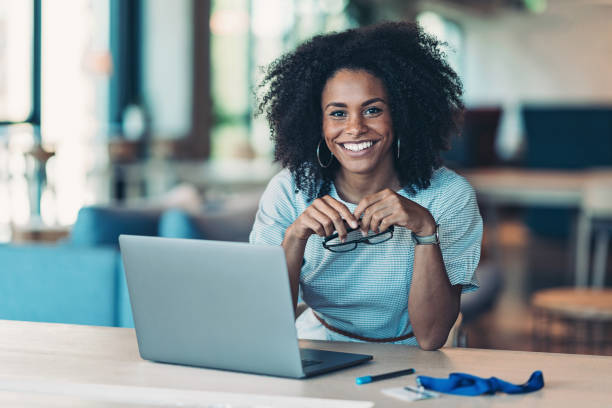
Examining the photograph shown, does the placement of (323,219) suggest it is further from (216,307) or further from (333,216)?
(216,307)

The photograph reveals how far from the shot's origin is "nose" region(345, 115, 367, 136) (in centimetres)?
169

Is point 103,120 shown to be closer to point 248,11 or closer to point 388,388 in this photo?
point 248,11

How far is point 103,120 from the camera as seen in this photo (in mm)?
7758

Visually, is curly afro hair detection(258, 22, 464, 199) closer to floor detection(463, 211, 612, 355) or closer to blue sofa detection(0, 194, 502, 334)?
floor detection(463, 211, 612, 355)

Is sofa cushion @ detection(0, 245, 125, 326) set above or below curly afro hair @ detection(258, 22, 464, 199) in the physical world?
below

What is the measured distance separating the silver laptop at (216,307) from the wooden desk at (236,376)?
0.02 meters

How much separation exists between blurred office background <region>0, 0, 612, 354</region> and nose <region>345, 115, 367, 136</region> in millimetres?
2265

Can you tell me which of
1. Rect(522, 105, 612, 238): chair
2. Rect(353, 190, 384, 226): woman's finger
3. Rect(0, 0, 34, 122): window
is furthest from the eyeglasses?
Rect(522, 105, 612, 238): chair

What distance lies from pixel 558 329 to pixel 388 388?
11.4 ft

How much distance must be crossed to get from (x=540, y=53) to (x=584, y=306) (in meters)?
10.4

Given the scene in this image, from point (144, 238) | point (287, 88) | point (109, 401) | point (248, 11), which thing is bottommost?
point (109, 401)

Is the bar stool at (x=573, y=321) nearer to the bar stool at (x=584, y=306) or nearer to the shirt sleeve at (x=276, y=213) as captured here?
the bar stool at (x=584, y=306)

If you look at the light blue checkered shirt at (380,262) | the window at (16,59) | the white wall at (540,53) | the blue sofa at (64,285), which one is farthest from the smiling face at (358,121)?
the white wall at (540,53)

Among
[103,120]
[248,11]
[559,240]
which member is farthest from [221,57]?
[559,240]
